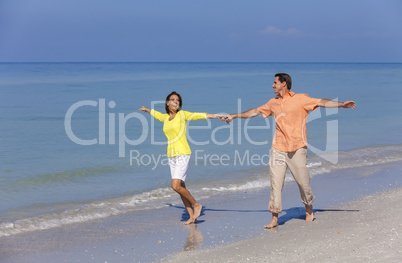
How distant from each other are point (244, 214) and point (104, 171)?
5.07 meters

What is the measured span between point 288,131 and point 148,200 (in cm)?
330

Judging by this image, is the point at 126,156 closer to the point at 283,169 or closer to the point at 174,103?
the point at 174,103

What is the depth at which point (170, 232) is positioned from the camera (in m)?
6.89

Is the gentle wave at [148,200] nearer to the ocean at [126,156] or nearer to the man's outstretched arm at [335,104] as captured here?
the ocean at [126,156]

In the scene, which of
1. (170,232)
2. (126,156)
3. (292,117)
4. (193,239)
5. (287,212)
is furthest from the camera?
(126,156)

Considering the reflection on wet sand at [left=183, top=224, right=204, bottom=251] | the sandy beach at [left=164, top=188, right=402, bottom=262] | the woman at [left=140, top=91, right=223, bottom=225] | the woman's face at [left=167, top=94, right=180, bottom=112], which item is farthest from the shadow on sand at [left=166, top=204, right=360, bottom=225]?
the woman's face at [left=167, top=94, right=180, bottom=112]

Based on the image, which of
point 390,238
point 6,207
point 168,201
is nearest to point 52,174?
point 6,207

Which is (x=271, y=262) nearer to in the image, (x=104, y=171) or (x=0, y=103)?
(x=104, y=171)

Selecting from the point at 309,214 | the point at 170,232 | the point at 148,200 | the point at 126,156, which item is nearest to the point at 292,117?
the point at 309,214

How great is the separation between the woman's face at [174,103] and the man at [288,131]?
1118 millimetres

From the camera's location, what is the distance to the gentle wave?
7.68 m

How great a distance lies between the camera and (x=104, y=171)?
39.2ft

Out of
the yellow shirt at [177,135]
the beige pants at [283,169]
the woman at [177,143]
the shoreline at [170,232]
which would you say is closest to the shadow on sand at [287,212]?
the shoreline at [170,232]

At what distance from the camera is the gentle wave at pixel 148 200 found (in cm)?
768
